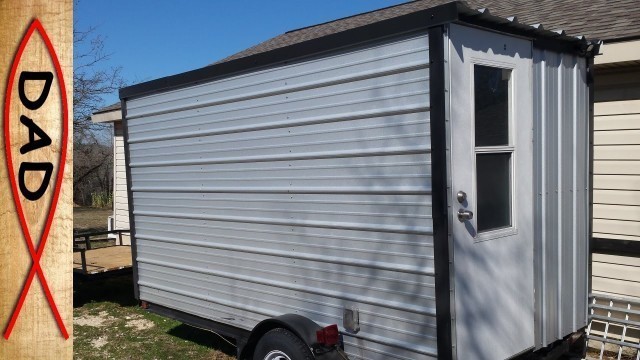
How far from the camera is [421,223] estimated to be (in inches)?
129

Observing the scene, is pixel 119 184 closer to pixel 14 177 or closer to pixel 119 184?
pixel 119 184

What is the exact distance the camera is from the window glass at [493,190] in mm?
3490

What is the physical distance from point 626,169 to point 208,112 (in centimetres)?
361

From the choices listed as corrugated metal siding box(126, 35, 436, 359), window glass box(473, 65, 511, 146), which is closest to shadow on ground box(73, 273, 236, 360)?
corrugated metal siding box(126, 35, 436, 359)

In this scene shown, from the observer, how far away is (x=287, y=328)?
3.90 meters

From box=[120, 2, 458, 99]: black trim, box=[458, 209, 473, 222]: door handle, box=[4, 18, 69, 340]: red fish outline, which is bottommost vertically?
box=[458, 209, 473, 222]: door handle

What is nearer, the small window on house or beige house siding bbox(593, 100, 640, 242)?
the small window on house

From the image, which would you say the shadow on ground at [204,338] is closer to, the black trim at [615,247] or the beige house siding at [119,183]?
the black trim at [615,247]

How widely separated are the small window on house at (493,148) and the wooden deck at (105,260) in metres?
5.42

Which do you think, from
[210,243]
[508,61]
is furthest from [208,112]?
[508,61]

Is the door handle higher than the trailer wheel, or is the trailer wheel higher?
the door handle

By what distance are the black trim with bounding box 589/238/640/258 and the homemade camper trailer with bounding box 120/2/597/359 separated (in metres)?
0.72

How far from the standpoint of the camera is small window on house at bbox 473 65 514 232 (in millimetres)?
3459

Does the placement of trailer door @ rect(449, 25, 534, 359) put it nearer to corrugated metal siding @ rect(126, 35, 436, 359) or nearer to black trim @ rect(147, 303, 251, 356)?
corrugated metal siding @ rect(126, 35, 436, 359)
